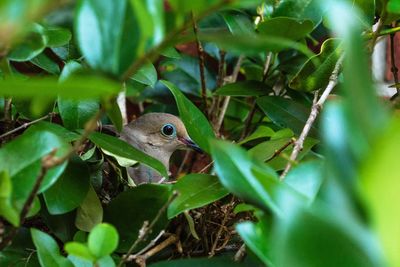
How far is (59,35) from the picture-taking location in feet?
2.58

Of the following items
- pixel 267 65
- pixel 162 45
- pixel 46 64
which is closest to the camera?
pixel 162 45

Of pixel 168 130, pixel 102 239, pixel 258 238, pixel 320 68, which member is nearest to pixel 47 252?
pixel 102 239

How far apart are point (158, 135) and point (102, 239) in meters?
1.08

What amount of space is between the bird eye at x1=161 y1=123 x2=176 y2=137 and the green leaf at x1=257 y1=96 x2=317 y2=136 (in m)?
0.56

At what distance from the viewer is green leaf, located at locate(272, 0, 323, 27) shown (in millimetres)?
957

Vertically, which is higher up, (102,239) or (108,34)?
(108,34)

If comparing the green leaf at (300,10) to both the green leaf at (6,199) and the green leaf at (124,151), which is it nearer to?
the green leaf at (124,151)

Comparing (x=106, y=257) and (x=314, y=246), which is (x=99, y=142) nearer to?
(x=106, y=257)

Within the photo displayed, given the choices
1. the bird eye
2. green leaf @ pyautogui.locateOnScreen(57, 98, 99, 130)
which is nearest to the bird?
the bird eye

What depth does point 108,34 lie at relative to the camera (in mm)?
486

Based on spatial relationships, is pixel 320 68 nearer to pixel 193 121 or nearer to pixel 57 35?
pixel 193 121

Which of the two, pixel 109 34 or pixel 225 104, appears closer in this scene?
pixel 109 34

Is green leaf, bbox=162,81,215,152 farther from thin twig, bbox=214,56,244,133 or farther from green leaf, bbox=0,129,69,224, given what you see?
thin twig, bbox=214,56,244,133

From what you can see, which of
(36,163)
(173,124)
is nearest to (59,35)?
(36,163)
